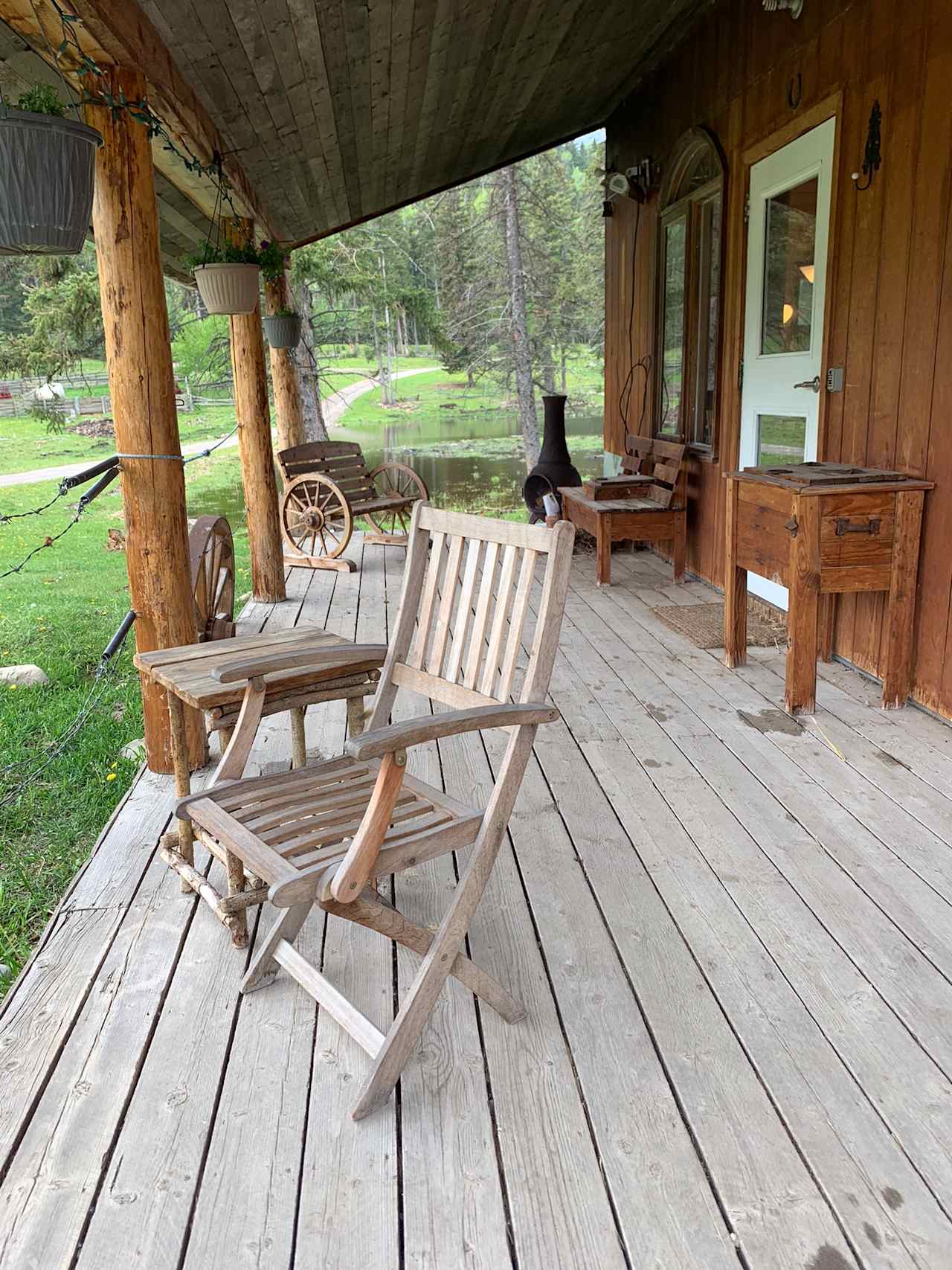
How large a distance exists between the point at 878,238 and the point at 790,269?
0.83 metres

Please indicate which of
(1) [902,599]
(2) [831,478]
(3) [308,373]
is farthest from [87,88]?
(3) [308,373]

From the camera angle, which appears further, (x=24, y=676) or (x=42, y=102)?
(x=24, y=676)

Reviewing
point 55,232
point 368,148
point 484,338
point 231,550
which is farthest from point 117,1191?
point 484,338

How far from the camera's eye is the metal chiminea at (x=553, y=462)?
23.7 feet

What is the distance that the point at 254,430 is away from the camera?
16.8 feet

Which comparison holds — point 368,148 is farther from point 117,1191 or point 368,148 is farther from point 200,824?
point 117,1191

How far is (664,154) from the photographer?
6.00 m

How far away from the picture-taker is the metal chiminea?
723cm

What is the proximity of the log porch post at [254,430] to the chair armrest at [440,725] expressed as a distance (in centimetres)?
368

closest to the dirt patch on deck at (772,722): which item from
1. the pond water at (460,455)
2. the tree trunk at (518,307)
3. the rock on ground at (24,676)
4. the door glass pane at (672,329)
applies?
the door glass pane at (672,329)

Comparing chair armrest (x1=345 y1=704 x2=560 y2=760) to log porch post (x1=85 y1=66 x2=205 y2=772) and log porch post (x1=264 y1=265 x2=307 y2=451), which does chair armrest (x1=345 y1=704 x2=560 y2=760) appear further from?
log porch post (x1=264 y1=265 x2=307 y2=451)

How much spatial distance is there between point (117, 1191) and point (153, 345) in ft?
7.20

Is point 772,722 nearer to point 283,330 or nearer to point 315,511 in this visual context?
point 315,511

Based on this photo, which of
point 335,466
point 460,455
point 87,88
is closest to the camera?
point 87,88
